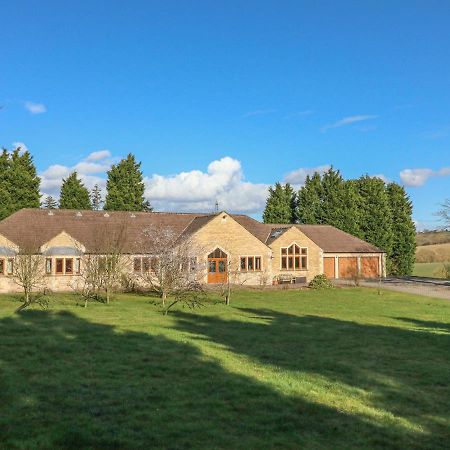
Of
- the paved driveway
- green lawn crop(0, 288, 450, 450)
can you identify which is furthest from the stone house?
green lawn crop(0, 288, 450, 450)

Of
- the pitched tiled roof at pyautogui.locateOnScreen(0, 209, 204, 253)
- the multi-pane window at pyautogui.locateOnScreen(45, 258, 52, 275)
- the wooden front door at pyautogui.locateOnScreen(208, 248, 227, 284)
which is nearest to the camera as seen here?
the multi-pane window at pyautogui.locateOnScreen(45, 258, 52, 275)

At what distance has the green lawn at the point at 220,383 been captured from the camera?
8758 millimetres

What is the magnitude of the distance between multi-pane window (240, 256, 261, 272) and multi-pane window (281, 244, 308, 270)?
3.18 metres

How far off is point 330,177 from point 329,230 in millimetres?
11842

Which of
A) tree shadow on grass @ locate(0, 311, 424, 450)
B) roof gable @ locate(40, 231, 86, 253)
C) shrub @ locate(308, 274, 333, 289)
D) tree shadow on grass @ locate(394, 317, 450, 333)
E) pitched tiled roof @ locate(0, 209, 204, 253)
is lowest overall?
tree shadow on grass @ locate(394, 317, 450, 333)

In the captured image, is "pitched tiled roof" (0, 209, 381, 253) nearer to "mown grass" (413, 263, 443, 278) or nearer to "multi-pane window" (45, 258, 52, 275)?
"multi-pane window" (45, 258, 52, 275)

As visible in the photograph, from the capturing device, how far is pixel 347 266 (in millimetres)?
52969

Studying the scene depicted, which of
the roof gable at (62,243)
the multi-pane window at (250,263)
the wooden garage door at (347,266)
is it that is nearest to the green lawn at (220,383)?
the roof gable at (62,243)

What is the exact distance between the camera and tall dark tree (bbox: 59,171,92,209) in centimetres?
5628

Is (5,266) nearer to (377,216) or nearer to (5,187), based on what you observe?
(5,187)

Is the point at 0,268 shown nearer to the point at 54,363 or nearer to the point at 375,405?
the point at 54,363

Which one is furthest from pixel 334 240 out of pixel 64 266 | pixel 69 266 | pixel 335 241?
pixel 64 266

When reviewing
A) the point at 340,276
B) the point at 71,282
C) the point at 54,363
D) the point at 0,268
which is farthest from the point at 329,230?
the point at 54,363

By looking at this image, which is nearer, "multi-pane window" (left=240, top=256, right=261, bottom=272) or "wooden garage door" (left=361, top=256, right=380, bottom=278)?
"multi-pane window" (left=240, top=256, right=261, bottom=272)
